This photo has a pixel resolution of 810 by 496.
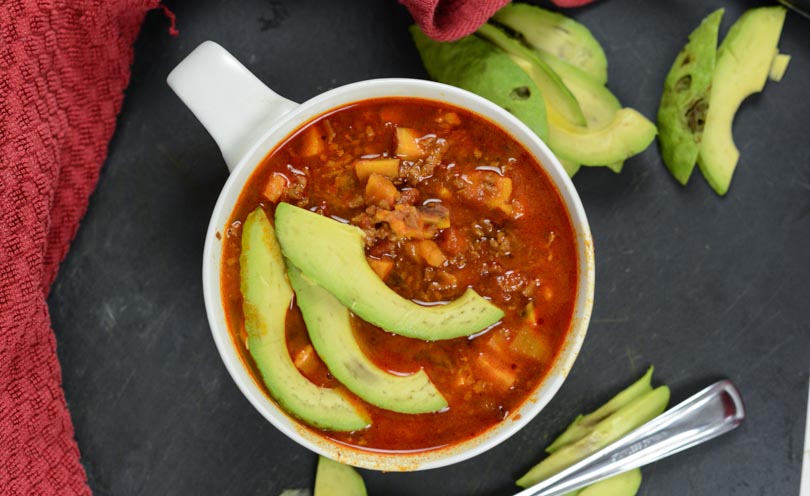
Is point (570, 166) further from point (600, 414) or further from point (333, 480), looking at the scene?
point (333, 480)

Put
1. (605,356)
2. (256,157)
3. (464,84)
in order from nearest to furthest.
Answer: (256,157)
(464,84)
(605,356)

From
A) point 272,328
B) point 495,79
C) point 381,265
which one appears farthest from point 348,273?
point 495,79

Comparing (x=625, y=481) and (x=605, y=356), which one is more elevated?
(x=605, y=356)

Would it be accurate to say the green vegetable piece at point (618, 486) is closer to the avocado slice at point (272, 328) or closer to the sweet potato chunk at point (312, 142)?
the avocado slice at point (272, 328)

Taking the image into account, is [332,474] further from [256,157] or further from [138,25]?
[138,25]

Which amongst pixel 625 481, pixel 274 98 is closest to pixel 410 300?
pixel 274 98

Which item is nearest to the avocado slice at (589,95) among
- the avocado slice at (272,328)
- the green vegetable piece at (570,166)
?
the green vegetable piece at (570,166)

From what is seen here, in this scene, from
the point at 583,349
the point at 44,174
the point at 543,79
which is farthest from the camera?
the point at 583,349
